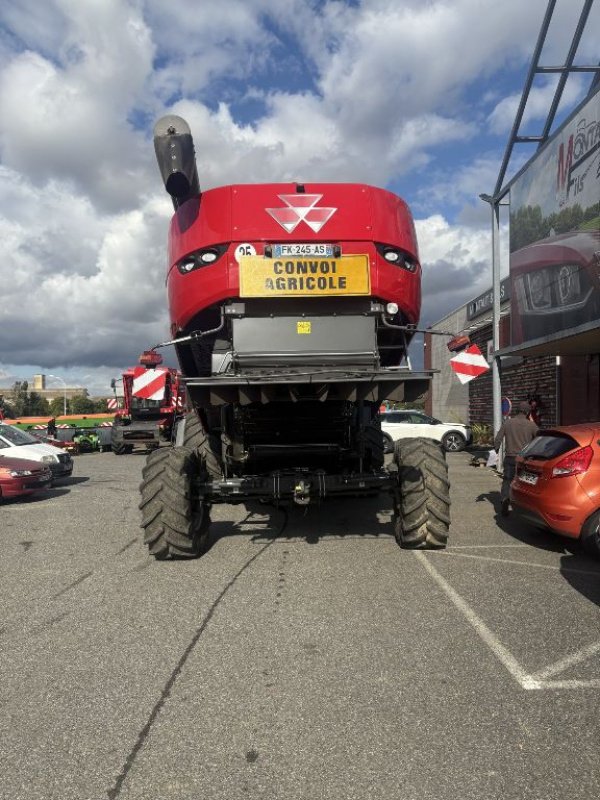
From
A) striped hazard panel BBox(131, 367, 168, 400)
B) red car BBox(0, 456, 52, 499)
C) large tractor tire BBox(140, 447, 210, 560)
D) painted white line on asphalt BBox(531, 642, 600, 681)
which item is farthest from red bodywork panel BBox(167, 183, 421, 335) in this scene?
red car BBox(0, 456, 52, 499)

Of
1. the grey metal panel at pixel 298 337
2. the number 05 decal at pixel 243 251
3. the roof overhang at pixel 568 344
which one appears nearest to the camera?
the number 05 decal at pixel 243 251

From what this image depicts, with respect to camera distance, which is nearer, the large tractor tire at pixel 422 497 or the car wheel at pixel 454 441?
the large tractor tire at pixel 422 497

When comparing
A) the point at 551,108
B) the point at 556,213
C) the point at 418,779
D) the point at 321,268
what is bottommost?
the point at 418,779

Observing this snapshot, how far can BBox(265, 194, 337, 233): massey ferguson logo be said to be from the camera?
18.1ft

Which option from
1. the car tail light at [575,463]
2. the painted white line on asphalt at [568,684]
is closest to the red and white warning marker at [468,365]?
the car tail light at [575,463]

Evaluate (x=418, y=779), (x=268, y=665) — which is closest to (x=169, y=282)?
(x=268, y=665)

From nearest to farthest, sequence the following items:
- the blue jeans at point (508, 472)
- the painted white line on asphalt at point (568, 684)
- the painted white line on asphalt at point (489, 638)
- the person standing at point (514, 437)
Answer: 1. the painted white line on asphalt at point (568, 684)
2. the painted white line on asphalt at point (489, 638)
3. the blue jeans at point (508, 472)
4. the person standing at point (514, 437)

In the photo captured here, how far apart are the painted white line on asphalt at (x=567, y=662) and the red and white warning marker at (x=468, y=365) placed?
287 inches

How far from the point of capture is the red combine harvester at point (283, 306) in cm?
542

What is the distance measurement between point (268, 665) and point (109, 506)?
284 inches

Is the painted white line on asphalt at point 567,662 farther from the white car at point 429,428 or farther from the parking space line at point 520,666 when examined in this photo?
the white car at point 429,428

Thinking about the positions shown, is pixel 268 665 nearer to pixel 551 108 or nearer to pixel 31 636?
pixel 31 636

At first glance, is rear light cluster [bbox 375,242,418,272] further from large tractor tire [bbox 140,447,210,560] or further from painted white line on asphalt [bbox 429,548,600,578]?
painted white line on asphalt [bbox 429,548,600,578]

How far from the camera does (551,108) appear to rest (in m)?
13.1
